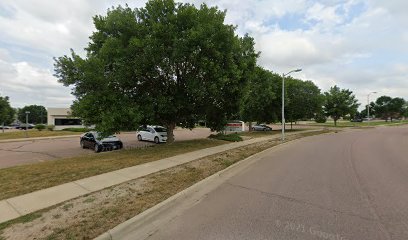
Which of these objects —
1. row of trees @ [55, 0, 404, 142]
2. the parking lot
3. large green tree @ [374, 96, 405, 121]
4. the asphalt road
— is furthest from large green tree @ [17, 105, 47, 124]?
large green tree @ [374, 96, 405, 121]

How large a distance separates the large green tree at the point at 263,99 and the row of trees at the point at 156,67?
15607 millimetres

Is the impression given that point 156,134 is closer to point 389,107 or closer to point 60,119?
point 60,119

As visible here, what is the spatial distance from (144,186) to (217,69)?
8635 mm

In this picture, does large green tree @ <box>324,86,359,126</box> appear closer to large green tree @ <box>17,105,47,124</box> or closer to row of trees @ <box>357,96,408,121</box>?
row of trees @ <box>357,96,408,121</box>

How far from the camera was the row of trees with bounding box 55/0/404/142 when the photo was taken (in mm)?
13586

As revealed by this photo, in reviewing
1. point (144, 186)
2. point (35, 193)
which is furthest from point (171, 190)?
point (35, 193)

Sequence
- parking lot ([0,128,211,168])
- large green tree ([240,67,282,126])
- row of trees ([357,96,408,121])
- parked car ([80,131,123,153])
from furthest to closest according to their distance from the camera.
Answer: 1. row of trees ([357,96,408,121])
2. large green tree ([240,67,282,126])
3. parked car ([80,131,123,153])
4. parking lot ([0,128,211,168])

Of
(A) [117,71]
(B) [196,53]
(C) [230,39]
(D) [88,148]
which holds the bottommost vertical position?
(D) [88,148]

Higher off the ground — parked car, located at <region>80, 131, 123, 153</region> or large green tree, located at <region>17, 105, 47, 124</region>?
large green tree, located at <region>17, 105, 47, 124</region>

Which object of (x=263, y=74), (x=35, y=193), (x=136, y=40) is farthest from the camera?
(x=263, y=74)

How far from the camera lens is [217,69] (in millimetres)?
14336

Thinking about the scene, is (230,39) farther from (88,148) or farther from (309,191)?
(88,148)

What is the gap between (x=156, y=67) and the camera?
49.5 feet

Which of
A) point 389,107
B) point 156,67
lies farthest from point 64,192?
point 389,107
